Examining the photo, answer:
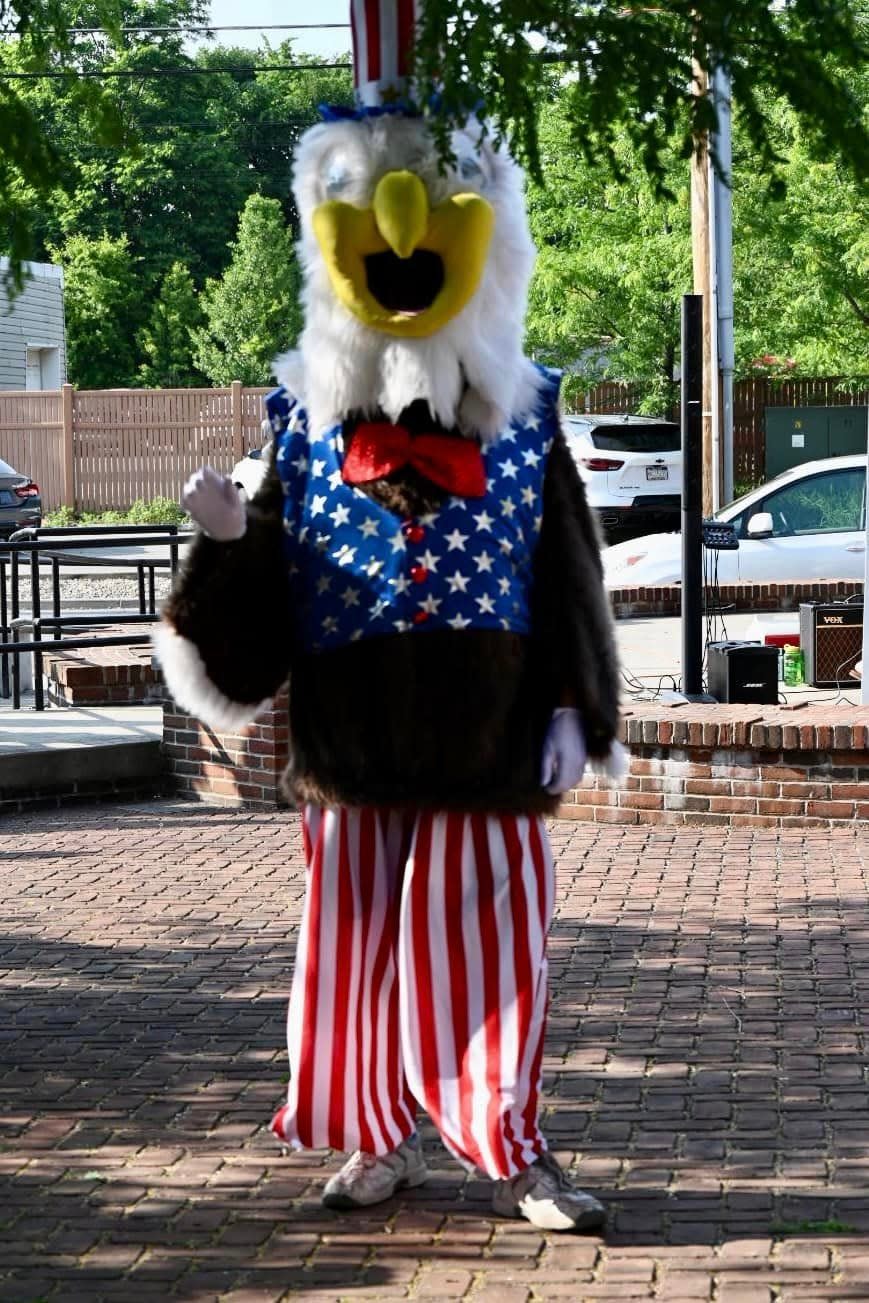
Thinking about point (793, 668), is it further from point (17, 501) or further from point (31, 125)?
point (17, 501)

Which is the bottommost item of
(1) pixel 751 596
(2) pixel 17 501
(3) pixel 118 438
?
(1) pixel 751 596

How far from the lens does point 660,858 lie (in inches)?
316

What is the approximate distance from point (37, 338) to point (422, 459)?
40188 mm

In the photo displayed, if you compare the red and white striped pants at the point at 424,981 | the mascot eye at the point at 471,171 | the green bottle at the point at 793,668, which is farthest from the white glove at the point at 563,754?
the green bottle at the point at 793,668

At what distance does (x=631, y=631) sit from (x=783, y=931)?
8.11 m

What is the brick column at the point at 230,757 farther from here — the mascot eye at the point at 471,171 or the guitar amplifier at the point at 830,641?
the mascot eye at the point at 471,171

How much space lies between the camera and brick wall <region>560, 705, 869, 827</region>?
836 cm

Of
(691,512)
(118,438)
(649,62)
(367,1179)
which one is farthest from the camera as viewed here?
(118,438)

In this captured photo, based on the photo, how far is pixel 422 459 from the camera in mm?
4051

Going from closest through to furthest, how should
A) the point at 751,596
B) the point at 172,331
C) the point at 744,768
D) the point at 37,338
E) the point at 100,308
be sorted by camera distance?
1. the point at 744,768
2. the point at 751,596
3. the point at 37,338
4. the point at 172,331
5. the point at 100,308

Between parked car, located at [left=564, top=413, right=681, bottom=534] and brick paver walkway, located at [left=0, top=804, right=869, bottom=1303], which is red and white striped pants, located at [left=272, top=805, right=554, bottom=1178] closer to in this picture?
brick paver walkway, located at [left=0, top=804, right=869, bottom=1303]

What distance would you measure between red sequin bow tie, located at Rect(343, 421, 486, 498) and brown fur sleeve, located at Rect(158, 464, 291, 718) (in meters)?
0.24

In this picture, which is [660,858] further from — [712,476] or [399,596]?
[712,476]

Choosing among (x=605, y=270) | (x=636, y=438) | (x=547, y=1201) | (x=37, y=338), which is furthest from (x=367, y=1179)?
(x=37, y=338)
